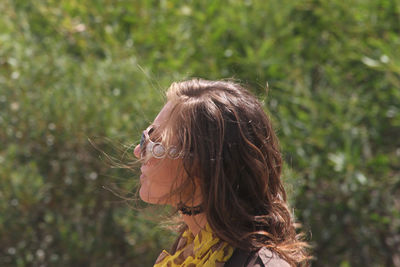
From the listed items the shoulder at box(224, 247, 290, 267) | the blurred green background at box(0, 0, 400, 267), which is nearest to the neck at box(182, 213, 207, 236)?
the shoulder at box(224, 247, 290, 267)

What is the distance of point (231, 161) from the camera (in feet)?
4.59

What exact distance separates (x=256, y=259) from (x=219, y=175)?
0.22 m

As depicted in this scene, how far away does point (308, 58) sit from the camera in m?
3.92

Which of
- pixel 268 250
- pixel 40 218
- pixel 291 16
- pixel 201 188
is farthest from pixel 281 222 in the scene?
pixel 291 16

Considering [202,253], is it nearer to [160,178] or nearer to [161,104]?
[160,178]

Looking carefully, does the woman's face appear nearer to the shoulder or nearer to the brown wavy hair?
the brown wavy hair

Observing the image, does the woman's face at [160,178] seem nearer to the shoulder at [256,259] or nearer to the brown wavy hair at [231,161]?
the brown wavy hair at [231,161]

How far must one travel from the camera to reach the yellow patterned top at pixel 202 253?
4.55ft

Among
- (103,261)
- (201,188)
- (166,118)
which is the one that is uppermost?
(166,118)

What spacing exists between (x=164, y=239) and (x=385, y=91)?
174 centimetres

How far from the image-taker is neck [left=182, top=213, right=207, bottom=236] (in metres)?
1.46

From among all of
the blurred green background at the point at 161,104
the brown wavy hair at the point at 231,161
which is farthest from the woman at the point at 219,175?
the blurred green background at the point at 161,104

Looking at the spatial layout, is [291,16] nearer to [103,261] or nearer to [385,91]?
[385,91]

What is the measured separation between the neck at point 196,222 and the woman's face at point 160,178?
0.07m
